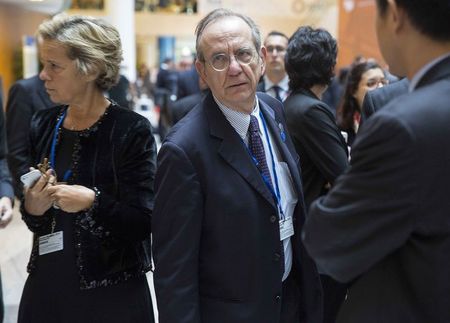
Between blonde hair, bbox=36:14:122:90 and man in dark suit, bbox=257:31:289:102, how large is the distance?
2.34 meters

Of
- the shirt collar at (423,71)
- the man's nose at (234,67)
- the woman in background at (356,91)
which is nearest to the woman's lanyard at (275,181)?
the man's nose at (234,67)

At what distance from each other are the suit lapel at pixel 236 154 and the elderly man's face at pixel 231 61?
9 cm

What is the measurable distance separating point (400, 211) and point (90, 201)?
3.94 feet

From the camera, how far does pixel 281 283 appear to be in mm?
1823

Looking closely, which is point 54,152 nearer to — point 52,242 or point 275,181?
point 52,242

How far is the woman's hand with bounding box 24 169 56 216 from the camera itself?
6.27 feet

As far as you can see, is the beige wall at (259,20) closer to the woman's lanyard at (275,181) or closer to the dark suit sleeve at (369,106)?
the dark suit sleeve at (369,106)

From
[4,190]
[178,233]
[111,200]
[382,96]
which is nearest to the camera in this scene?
[178,233]

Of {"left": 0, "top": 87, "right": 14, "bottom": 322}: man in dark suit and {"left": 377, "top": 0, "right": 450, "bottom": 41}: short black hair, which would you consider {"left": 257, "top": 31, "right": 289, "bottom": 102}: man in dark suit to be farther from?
{"left": 377, "top": 0, "right": 450, "bottom": 41}: short black hair

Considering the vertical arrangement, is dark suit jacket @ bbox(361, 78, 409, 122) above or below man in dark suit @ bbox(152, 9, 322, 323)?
above

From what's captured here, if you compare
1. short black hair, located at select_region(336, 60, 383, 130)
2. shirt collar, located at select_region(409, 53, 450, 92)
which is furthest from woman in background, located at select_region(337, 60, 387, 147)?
shirt collar, located at select_region(409, 53, 450, 92)

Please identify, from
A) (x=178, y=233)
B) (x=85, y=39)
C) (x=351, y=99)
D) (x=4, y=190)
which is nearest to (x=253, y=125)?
(x=178, y=233)

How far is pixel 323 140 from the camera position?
2730mm

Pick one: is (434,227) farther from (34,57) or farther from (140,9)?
(140,9)
